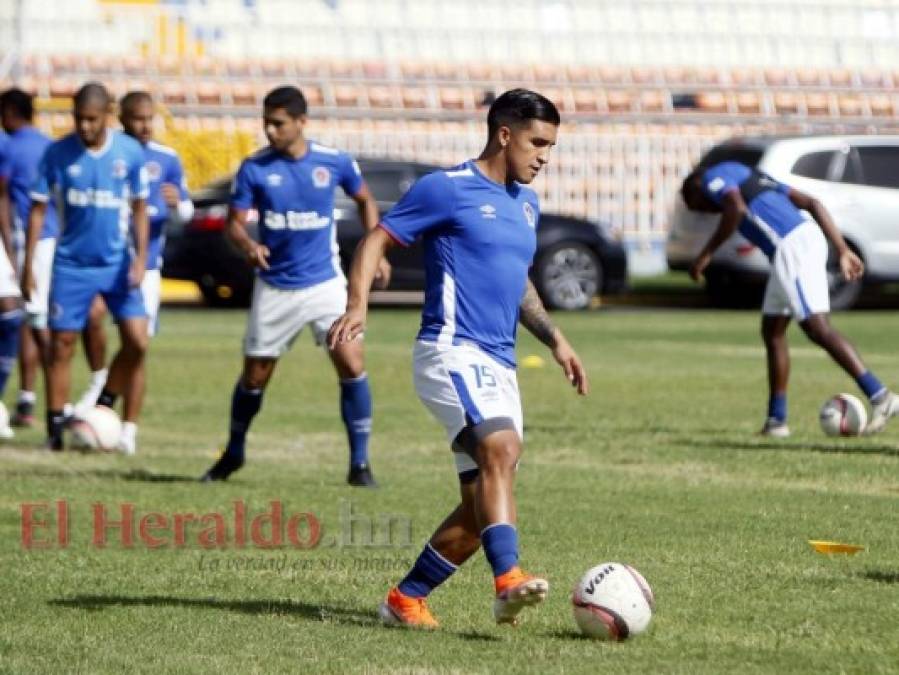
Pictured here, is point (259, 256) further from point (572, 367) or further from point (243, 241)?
point (572, 367)

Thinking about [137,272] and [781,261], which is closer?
[137,272]

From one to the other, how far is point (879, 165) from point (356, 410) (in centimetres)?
1585

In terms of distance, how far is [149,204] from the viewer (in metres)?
14.5

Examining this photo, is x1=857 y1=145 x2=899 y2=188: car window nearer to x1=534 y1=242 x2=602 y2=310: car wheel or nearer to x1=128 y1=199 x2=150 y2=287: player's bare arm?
x1=534 y1=242 x2=602 y2=310: car wheel

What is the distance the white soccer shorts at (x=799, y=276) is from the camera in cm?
1350

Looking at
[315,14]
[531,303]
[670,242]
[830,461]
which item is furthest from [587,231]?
[531,303]

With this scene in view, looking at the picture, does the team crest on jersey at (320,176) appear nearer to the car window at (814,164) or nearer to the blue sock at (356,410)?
the blue sock at (356,410)

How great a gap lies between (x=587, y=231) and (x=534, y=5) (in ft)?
34.2

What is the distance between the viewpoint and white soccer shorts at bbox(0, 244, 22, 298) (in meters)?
13.9

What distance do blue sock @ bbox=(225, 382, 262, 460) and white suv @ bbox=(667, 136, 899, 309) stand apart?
14203mm

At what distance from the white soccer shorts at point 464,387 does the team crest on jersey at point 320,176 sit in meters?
4.27

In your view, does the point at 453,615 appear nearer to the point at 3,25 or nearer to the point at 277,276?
the point at 277,276

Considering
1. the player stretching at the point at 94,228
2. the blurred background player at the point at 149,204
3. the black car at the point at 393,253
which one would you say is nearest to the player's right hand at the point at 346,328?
the player stretching at the point at 94,228

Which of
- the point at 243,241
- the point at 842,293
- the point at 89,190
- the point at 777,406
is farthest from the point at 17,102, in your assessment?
the point at 842,293
